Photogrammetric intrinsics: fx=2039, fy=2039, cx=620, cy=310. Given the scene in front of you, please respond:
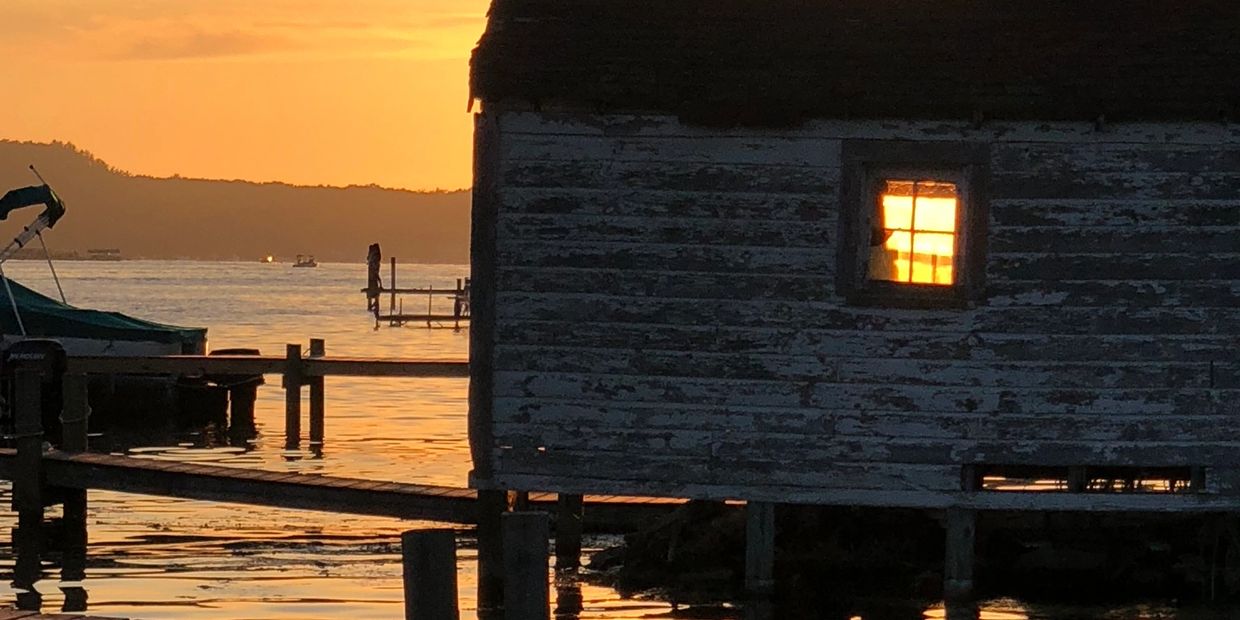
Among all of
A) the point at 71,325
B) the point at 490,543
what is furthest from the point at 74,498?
the point at 71,325

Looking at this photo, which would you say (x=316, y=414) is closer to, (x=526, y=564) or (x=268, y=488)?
(x=268, y=488)

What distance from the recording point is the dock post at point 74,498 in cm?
1992

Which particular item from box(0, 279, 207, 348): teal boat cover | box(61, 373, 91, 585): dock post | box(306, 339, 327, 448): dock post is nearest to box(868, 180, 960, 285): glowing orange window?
box(61, 373, 91, 585): dock post

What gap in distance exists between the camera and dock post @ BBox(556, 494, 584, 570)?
19656mm

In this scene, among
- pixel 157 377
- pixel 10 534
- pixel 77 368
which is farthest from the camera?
pixel 157 377

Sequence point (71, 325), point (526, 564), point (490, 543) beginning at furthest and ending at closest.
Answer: point (71, 325) → point (490, 543) → point (526, 564)

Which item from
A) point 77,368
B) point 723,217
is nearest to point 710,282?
point 723,217

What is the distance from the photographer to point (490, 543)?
1783 centimetres

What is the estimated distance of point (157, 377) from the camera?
116 feet

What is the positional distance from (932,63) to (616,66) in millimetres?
2609

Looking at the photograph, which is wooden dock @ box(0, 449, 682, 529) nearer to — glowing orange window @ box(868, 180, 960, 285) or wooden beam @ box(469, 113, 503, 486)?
wooden beam @ box(469, 113, 503, 486)

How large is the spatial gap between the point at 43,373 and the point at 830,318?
55.8 feet

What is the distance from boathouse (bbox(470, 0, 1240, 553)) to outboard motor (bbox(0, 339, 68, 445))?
43.3ft

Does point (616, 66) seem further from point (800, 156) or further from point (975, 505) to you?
point (975, 505)
